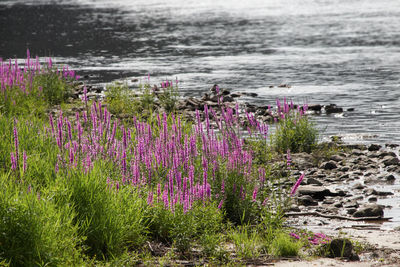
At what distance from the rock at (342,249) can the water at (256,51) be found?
8.61 metres

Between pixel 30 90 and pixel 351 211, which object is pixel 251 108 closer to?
pixel 30 90

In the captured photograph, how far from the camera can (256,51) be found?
3769 centimetres

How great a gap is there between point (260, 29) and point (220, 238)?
44118 mm

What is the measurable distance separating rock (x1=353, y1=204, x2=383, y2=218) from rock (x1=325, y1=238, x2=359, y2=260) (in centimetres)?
249

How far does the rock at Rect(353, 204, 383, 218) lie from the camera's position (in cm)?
1059

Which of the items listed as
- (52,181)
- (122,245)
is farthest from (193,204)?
(52,181)

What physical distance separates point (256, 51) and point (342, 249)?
30288mm

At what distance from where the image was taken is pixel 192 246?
8.20 m

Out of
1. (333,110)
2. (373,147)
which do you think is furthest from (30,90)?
(373,147)

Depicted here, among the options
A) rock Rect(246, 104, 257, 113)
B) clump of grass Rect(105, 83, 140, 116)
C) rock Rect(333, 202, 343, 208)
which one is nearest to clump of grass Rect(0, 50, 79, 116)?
clump of grass Rect(105, 83, 140, 116)

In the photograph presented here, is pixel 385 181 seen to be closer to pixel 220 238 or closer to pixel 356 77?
pixel 220 238

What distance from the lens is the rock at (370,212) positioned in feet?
34.8

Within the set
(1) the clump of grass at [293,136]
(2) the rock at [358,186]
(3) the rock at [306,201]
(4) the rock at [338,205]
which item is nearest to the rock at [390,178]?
(2) the rock at [358,186]

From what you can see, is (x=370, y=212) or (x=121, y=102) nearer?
(x=370, y=212)
